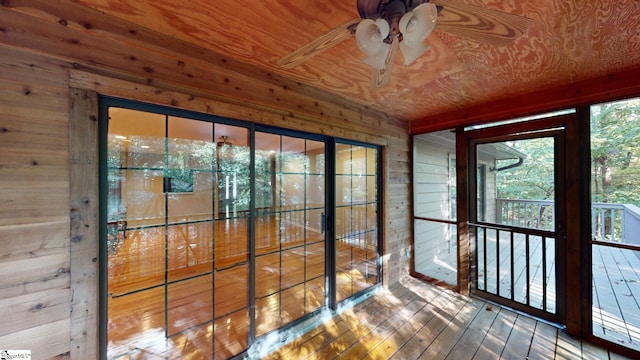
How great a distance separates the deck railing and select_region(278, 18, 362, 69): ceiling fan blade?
2987mm

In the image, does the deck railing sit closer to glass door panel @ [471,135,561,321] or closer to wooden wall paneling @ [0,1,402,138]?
glass door panel @ [471,135,561,321]

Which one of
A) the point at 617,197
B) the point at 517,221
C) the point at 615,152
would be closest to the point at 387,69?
the point at 615,152

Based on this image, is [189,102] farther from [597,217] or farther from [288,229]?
[597,217]

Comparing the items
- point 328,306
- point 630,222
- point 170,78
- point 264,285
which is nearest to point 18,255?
point 170,78

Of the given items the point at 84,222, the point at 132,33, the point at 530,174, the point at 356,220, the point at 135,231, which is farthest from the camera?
the point at 356,220

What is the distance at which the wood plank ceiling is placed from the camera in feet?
4.32

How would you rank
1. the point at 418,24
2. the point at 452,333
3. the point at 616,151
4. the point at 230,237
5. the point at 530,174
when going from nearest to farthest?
the point at 418,24
the point at 230,237
the point at 616,151
the point at 452,333
the point at 530,174

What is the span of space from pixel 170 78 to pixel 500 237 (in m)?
4.09

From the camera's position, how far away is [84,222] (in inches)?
51.8

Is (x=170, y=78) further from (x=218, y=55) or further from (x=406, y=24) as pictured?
(x=406, y=24)

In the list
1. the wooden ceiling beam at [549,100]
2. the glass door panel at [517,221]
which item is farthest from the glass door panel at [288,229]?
→ the glass door panel at [517,221]

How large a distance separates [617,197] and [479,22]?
9.04ft

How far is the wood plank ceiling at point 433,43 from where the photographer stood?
1.32m

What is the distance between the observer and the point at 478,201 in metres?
3.13
